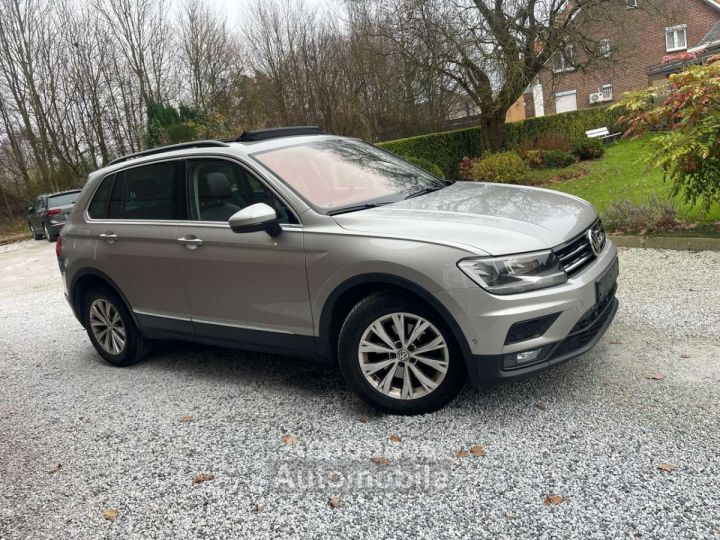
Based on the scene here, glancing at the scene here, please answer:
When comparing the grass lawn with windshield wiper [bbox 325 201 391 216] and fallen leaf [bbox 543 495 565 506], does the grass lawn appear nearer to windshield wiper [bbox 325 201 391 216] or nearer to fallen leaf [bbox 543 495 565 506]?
windshield wiper [bbox 325 201 391 216]

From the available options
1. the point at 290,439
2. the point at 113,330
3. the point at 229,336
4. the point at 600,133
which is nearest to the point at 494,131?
the point at 600,133

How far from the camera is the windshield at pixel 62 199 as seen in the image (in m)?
18.0

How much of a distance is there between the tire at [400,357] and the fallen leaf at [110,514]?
1461mm

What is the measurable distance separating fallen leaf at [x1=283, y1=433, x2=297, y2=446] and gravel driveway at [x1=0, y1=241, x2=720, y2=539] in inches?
0.8

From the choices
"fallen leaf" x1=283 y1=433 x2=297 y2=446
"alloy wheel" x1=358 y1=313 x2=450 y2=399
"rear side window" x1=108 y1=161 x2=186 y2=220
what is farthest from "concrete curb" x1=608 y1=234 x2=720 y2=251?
"rear side window" x1=108 y1=161 x2=186 y2=220

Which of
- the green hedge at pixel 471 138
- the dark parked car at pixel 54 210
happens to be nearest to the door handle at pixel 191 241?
the dark parked car at pixel 54 210

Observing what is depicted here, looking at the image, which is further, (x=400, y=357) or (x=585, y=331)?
(x=400, y=357)

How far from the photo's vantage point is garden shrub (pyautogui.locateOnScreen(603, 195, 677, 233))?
7488 mm

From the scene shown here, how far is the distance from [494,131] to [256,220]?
1782cm

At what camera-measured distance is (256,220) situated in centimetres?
364

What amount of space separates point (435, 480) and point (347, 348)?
3.14 ft

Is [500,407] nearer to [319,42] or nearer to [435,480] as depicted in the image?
[435,480]

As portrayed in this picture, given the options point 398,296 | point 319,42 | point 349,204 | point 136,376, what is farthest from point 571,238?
point 319,42

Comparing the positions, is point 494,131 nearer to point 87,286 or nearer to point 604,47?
point 604,47
